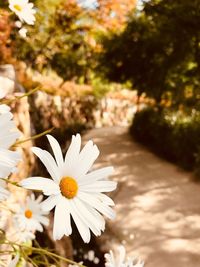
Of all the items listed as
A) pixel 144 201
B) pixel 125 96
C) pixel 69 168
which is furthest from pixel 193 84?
pixel 69 168

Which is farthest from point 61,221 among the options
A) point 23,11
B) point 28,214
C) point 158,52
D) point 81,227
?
point 158,52

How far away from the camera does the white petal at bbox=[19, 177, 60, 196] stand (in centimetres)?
58

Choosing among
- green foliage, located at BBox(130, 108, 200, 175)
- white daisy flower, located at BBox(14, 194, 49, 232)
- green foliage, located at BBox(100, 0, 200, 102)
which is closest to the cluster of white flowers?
white daisy flower, located at BBox(14, 194, 49, 232)

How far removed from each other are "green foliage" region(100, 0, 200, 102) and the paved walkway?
2732 millimetres

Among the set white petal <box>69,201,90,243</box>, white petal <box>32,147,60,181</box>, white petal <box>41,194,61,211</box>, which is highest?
white petal <box>32,147,60,181</box>

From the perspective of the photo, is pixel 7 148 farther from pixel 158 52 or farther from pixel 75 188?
pixel 158 52

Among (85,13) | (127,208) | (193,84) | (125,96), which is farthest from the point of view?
(125,96)

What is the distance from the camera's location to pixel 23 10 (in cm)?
99

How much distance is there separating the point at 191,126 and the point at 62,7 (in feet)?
18.1

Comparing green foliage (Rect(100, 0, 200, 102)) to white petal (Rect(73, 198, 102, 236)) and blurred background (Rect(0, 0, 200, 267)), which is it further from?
white petal (Rect(73, 198, 102, 236))

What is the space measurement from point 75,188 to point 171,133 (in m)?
10.5

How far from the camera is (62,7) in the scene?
1406 cm

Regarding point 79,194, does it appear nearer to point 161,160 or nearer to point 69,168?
point 69,168

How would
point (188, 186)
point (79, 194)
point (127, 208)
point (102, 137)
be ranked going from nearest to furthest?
point (79, 194), point (127, 208), point (188, 186), point (102, 137)
